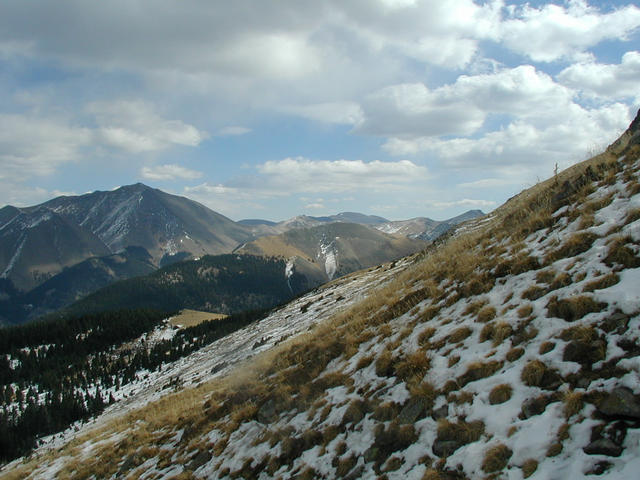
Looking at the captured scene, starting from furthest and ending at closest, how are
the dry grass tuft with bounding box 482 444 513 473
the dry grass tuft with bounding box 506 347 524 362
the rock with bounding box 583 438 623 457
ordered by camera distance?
the dry grass tuft with bounding box 506 347 524 362 < the dry grass tuft with bounding box 482 444 513 473 < the rock with bounding box 583 438 623 457

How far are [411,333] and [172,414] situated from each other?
15.6 metres

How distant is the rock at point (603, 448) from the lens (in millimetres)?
5418

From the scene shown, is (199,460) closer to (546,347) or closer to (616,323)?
(546,347)

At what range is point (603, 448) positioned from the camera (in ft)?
18.1

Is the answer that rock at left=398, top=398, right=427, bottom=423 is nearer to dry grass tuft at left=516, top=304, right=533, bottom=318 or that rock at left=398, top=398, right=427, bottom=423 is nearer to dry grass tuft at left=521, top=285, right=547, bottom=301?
dry grass tuft at left=516, top=304, right=533, bottom=318

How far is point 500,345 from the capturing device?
9.05m

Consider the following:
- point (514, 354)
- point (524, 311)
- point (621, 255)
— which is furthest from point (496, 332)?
point (621, 255)

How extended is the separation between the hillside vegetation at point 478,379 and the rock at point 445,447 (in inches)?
1.6

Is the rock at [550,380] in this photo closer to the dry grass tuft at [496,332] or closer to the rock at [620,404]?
the rock at [620,404]

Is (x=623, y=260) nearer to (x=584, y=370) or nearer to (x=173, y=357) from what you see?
(x=584, y=370)

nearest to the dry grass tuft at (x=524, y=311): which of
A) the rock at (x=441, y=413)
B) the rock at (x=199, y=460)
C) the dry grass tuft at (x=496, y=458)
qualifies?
the rock at (x=441, y=413)

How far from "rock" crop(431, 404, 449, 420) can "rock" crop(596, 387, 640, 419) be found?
2907mm

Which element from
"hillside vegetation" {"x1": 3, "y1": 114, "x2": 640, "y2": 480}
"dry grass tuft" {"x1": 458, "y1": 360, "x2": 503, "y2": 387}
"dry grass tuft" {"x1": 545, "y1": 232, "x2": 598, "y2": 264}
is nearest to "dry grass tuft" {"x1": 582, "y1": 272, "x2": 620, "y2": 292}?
"hillside vegetation" {"x1": 3, "y1": 114, "x2": 640, "y2": 480}

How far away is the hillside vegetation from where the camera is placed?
6.37 metres
